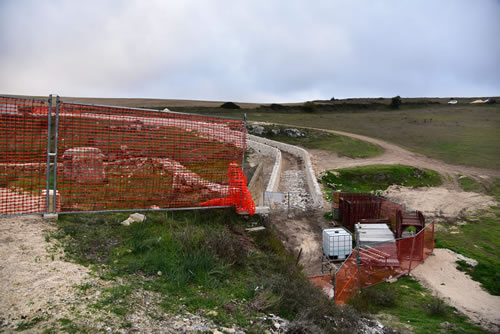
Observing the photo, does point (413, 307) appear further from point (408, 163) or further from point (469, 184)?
point (408, 163)

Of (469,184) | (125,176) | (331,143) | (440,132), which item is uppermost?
(440,132)

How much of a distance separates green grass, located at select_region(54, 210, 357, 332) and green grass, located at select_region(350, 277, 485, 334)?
7.16ft

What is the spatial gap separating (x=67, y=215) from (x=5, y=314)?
3400mm

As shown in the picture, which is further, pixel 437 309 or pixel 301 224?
pixel 301 224

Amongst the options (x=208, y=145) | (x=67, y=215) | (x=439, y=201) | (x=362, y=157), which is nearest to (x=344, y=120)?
(x=362, y=157)

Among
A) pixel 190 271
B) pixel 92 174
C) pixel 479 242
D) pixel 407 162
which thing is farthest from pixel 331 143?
pixel 190 271

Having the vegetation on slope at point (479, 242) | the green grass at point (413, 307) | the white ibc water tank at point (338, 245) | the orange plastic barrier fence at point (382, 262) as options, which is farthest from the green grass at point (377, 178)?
the green grass at point (413, 307)

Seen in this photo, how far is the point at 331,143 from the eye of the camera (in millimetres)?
31156

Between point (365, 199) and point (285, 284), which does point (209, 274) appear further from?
point (365, 199)

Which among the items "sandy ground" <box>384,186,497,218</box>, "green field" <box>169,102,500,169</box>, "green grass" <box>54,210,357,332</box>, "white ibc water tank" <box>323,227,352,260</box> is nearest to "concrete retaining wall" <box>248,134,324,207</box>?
"sandy ground" <box>384,186,497,218</box>

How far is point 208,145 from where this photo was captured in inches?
415

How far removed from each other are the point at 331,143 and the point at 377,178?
10.8 metres

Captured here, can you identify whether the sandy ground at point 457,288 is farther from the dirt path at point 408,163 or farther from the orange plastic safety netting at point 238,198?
the dirt path at point 408,163

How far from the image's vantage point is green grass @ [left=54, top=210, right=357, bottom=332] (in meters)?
4.44
